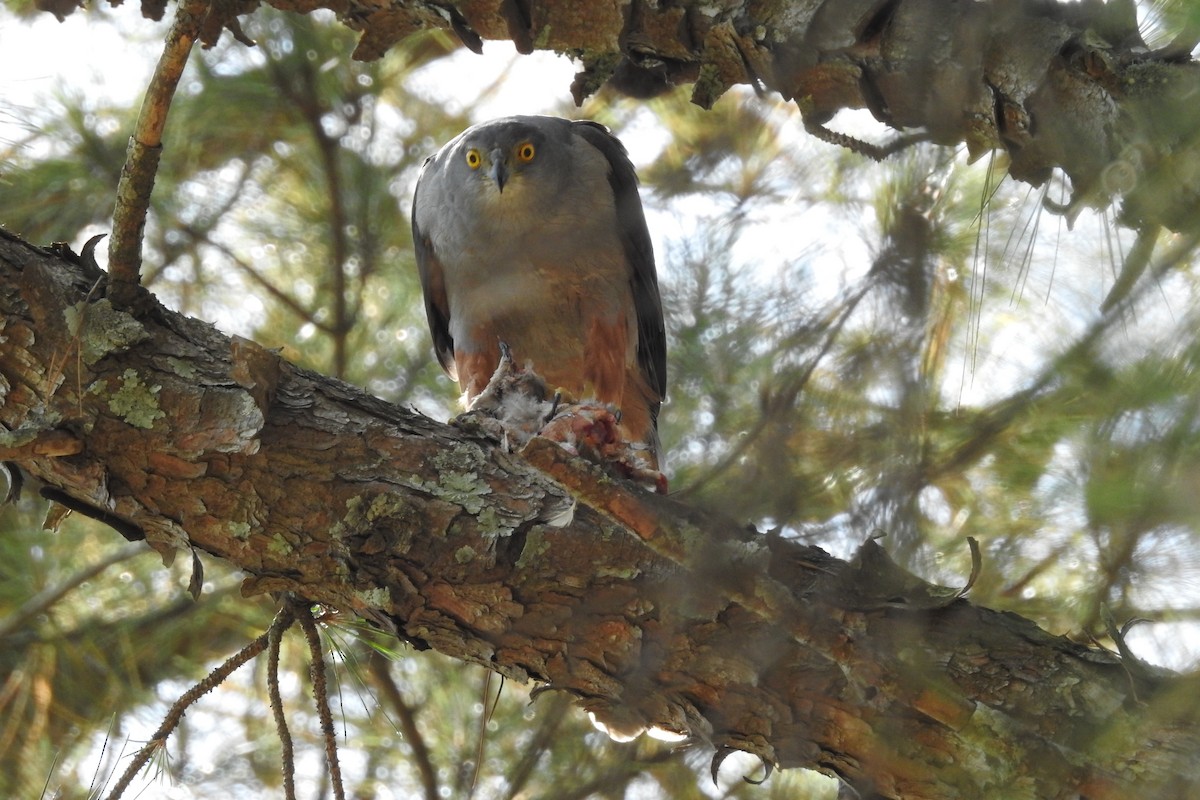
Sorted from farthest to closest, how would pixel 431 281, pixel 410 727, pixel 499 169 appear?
pixel 431 281, pixel 499 169, pixel 410 727

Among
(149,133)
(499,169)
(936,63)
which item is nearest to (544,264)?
(499,169)

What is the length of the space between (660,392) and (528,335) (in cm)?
55

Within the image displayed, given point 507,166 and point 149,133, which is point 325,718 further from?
point 507,166

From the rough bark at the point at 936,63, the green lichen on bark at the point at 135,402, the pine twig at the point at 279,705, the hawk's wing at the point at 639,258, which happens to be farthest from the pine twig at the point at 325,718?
the hawk's wing at the point at 639,258

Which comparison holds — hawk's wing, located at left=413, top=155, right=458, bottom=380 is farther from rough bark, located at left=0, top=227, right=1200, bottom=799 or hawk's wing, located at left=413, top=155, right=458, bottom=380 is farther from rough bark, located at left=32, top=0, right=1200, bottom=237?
rough bark, located at left=0, top=227, right=1200, bottom=799

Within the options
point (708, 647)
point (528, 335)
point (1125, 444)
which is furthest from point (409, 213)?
point (1125, 444)

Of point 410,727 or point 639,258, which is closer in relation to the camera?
point 410,727

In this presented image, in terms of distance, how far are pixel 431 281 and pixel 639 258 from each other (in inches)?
32.7

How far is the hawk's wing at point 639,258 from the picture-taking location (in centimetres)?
418

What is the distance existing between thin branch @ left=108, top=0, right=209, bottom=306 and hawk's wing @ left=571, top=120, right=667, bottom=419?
92.5 inches

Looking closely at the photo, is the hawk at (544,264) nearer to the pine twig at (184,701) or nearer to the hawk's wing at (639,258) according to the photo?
the hawk's wing at (639,258)

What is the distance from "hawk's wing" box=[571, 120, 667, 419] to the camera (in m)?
4.18

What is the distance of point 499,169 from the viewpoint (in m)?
4.03

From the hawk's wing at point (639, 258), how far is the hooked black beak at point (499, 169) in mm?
449
